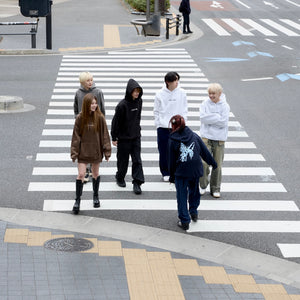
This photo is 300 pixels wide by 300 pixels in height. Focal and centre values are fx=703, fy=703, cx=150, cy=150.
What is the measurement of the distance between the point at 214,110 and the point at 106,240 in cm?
295

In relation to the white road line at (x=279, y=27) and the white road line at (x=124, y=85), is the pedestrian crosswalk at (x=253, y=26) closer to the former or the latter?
the white road line at (x=279, y=27)

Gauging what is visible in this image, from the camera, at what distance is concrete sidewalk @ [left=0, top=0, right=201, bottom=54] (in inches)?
1093

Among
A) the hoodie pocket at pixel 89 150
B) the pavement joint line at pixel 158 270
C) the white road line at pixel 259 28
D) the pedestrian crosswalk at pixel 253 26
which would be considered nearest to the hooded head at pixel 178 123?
the hoodie pocket at pixel 89 150

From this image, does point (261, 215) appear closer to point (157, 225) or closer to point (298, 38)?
point (157, 225)

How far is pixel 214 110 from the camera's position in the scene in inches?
432

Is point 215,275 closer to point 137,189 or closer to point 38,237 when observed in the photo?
point 38,237

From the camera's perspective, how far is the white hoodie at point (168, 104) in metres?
11.5

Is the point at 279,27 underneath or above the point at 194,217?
underneath

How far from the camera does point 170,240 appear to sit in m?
9.42

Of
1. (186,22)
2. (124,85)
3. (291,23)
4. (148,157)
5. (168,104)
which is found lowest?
(291,23)

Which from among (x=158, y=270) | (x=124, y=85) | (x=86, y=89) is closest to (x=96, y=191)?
(x=86, y=89)

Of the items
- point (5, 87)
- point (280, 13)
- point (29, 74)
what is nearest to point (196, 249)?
point (5, 87)

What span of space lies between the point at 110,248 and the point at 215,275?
1451 mm

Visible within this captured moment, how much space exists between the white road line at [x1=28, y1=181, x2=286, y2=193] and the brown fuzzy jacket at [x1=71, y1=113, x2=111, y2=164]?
4.62 ft
